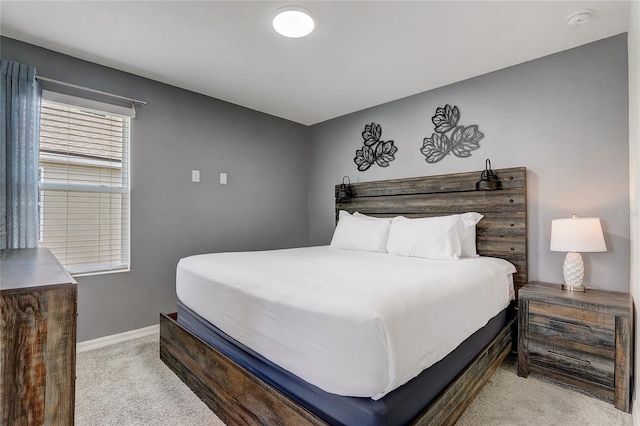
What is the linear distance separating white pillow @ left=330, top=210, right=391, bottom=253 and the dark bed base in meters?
1.21

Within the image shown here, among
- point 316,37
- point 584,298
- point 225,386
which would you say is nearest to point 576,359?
point 584,298

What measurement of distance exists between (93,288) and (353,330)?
2502 millimetres

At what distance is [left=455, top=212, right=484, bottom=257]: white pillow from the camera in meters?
2.57

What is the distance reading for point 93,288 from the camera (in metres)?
2.58

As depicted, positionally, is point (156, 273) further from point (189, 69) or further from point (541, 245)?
point (541, 245)

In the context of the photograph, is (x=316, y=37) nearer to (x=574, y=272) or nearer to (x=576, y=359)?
(x=574, y=272)

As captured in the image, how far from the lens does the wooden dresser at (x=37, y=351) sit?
765 millimetres

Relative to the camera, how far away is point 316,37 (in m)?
2.20

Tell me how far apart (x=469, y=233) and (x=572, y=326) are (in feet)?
2.98

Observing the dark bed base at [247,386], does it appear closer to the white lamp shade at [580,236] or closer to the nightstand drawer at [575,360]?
the nightstand drawer at [575,360]

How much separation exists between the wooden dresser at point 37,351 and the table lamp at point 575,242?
2.60 meters

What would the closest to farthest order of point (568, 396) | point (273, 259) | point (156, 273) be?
1. point (568, 396)
2. point (273, 259)
3. point (156, 273)

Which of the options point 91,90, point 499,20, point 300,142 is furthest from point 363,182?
point 91,90

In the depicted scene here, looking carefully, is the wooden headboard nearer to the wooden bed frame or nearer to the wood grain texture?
the wooden bed frame
